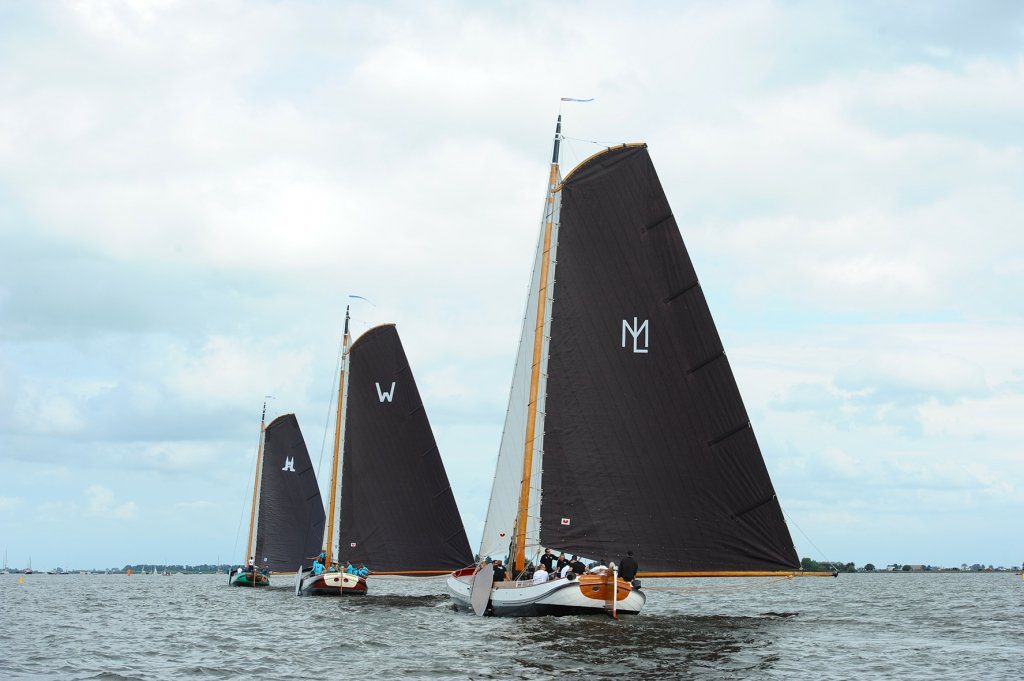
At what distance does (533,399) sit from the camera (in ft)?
127

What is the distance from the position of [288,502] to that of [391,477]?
26.6m

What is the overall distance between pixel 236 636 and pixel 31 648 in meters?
6.75

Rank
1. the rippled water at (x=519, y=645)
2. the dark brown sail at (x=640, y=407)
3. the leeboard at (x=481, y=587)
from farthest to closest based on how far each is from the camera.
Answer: the leeboard at (x=481, y=587) < the dark brown sail at (x=640, y=407) < the rippled water at (x=519, y=645)

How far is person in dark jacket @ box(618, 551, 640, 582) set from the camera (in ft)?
117

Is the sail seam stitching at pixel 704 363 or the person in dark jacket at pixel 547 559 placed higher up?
the sail seam stitching at pixel 704 363

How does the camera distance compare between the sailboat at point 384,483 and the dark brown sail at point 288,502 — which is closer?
the sailboat at point 384,483

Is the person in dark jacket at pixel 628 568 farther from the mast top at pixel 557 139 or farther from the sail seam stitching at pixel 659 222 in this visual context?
the mast top at pixel 557 139

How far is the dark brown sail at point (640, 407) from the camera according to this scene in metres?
35.8

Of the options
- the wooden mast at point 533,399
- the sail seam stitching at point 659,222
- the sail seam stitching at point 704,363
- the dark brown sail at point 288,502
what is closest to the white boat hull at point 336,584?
the wooden mast at point 533,399

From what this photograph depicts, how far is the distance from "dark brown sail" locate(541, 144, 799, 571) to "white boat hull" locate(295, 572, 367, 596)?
25.0 meters

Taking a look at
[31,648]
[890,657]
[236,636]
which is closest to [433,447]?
[236,636]

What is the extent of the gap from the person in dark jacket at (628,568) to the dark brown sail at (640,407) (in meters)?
0.88

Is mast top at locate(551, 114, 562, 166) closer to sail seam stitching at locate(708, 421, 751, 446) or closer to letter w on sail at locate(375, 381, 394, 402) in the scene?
sail seam stitching at locate(708, 421, 751, 446)

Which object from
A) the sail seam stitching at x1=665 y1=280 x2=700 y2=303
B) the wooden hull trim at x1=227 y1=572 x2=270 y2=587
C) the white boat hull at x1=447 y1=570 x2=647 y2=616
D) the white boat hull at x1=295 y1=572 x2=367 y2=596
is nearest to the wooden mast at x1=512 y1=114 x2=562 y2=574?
the white boat hull at x1=447 y1=570 x2=647 y2=616
